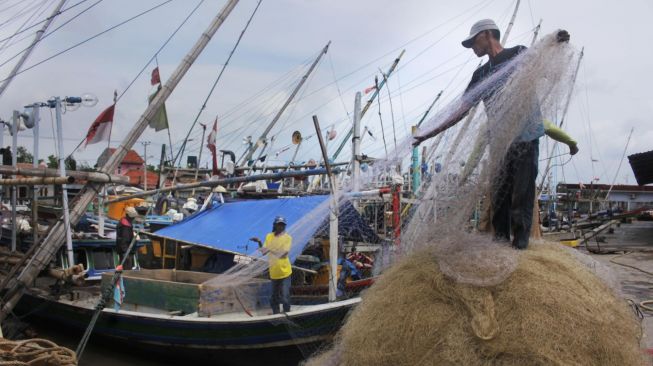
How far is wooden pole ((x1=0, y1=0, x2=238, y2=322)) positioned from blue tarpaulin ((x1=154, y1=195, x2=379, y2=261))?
256 centimetres

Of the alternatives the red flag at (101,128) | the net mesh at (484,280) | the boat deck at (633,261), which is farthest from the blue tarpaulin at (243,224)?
the net mesh at (484,280)

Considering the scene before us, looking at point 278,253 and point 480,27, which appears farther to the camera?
point 278,253

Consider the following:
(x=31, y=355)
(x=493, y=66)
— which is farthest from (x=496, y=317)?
(x=31, y=355)

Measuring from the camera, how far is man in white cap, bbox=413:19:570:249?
3205mm

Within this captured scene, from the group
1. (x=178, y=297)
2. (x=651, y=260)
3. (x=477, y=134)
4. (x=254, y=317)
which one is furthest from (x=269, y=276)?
(x=651, y=260)

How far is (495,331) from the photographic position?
8.36ft

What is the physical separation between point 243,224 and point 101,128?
3382 millimetres

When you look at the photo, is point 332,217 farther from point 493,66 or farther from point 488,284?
point 488,284

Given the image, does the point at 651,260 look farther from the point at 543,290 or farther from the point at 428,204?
the point at 543,290

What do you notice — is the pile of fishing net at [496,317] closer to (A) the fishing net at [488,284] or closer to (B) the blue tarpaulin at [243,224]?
(A) the fishing net at [488,284]

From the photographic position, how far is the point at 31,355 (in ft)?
11.5

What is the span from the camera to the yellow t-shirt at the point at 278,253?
7.88 meters

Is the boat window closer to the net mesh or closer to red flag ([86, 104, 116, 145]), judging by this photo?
red flag ([86, 104, 116, 145])

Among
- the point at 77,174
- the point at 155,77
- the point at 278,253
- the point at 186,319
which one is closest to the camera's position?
the point at 278,253
